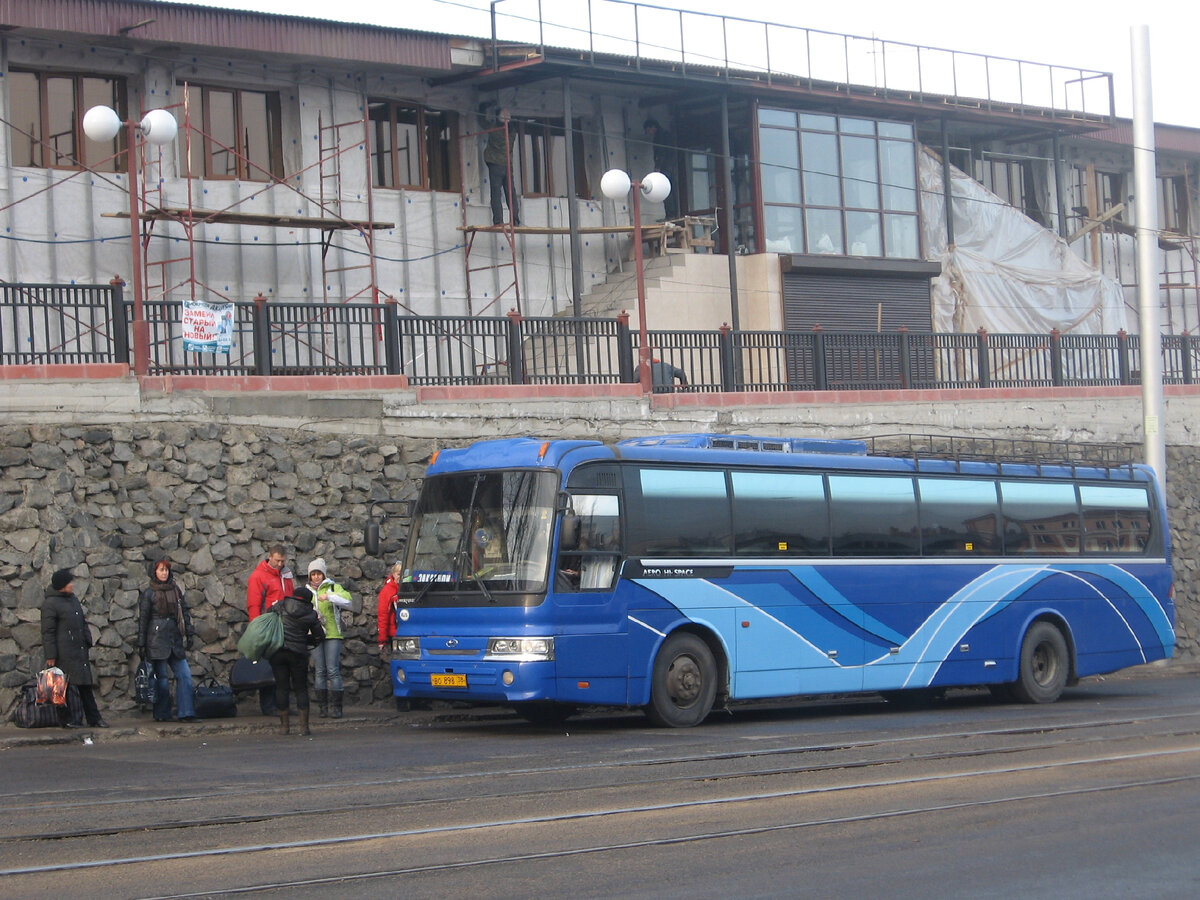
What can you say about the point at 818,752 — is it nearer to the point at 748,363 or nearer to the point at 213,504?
the point at 213,504

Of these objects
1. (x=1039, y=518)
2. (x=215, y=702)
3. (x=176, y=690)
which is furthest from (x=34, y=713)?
(x=1039, y=518)

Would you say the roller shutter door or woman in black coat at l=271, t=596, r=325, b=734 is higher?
the roller shutter door

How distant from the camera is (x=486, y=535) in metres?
14.4

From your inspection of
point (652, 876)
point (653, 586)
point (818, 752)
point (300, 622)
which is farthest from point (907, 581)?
point (652, 876)

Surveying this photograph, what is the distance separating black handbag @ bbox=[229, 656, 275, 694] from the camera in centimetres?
1605

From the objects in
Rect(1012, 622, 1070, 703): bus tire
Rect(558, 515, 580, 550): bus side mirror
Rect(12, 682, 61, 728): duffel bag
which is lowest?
Rect(1012, 622, 1070, 703): bus tire

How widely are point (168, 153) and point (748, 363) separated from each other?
32.2 ft

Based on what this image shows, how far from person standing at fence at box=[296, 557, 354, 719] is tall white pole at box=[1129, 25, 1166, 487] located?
13426mm

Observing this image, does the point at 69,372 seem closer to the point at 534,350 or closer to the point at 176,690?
the point at 176,690

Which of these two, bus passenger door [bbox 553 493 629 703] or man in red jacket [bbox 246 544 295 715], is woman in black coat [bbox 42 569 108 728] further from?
bus passenger door [bbox 553 493 629 703]

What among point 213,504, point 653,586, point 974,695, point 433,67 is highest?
point 433,67

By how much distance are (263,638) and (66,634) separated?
6.69 ft

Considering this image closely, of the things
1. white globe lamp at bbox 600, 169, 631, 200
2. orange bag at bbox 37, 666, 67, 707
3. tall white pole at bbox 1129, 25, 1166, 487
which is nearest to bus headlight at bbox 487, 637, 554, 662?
orange bag at bbox 37, 666, 67, 707

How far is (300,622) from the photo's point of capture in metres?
14.1
